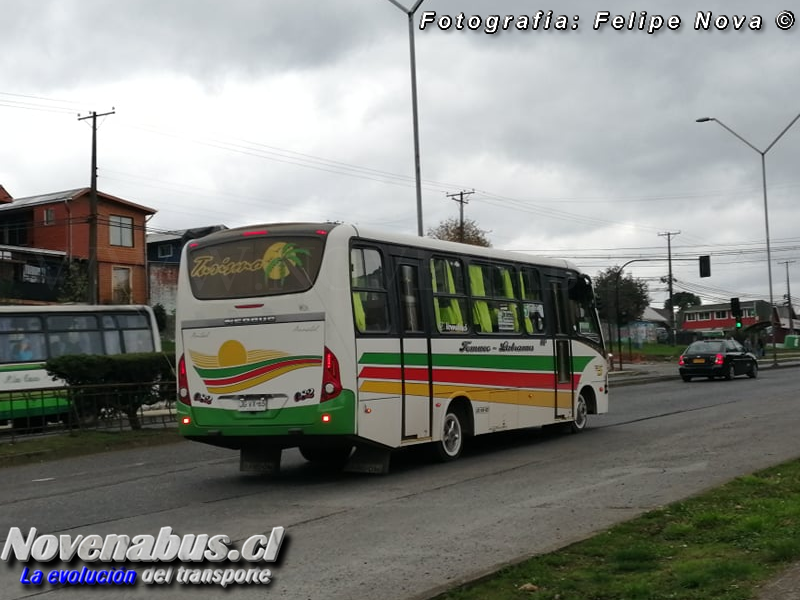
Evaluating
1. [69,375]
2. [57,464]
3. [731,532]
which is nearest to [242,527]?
[731,532]

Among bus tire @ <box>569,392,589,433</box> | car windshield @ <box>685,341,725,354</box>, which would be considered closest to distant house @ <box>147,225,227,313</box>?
car windshield @ <box>685,341,725,354</box>

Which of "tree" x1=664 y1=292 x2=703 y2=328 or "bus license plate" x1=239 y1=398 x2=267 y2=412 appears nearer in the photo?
"bus license plate" x1=239 y1=398 x2=267 y2=412

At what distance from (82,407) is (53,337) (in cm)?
701

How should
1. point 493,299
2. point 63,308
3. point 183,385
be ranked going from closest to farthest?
point 183,385 → point 493,299 → point 63,308

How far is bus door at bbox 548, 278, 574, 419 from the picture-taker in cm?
1741

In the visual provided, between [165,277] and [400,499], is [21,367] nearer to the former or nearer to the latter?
[400,499]

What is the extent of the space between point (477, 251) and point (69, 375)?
29.2ft

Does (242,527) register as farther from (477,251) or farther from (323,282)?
(477,251)

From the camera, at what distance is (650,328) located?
118m

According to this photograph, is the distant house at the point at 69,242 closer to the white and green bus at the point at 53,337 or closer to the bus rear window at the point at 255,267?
the white and green bus at the point at 53,337

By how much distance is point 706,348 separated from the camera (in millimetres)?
38531

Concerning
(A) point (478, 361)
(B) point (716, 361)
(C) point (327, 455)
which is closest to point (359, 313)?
(A) point (478, 361)

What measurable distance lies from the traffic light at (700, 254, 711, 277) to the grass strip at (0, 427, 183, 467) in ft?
105

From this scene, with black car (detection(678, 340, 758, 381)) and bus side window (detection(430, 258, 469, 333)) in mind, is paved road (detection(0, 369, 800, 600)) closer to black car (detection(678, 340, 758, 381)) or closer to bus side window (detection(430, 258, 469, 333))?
bus side window (detection(430, 258, 469, 333))
